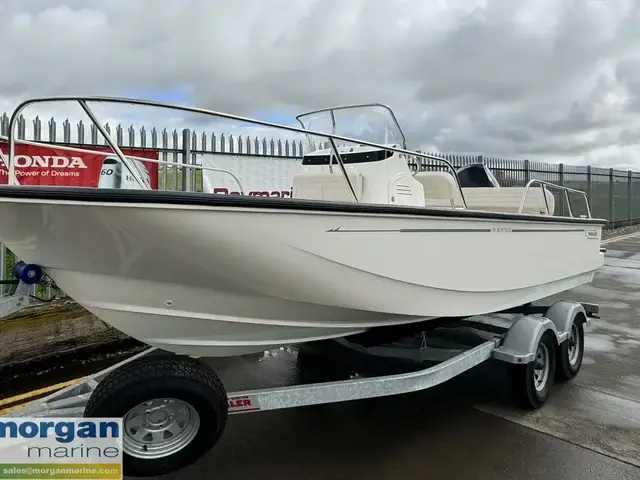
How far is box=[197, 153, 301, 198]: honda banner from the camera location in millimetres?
7102

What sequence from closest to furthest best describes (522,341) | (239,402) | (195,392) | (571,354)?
(195,392) < (239,402) < (522,341) < (571,354)

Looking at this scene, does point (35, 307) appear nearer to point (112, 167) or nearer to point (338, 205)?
point (112, 167)

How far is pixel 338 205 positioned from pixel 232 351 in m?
1.08

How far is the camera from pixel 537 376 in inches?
153

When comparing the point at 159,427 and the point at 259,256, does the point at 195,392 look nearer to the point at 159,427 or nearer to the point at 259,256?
the point at 159,427

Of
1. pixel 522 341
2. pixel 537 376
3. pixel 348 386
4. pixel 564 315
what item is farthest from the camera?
pixel 564 315

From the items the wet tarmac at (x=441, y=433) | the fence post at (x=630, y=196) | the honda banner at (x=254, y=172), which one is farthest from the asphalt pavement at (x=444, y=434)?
the fence post at (x=630, y=196)

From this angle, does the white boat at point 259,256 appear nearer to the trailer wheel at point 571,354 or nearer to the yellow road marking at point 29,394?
the trailer wheel at point 571,354

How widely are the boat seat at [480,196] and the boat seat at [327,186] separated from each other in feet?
2.90

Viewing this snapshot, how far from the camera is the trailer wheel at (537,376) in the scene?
3.54 m

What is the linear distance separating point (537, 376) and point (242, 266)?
2.66 m

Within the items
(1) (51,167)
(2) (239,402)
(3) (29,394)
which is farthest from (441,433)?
(1) (51,167)

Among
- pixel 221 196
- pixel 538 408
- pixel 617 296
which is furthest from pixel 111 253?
pixel 617 296

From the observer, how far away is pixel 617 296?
7.92 m
